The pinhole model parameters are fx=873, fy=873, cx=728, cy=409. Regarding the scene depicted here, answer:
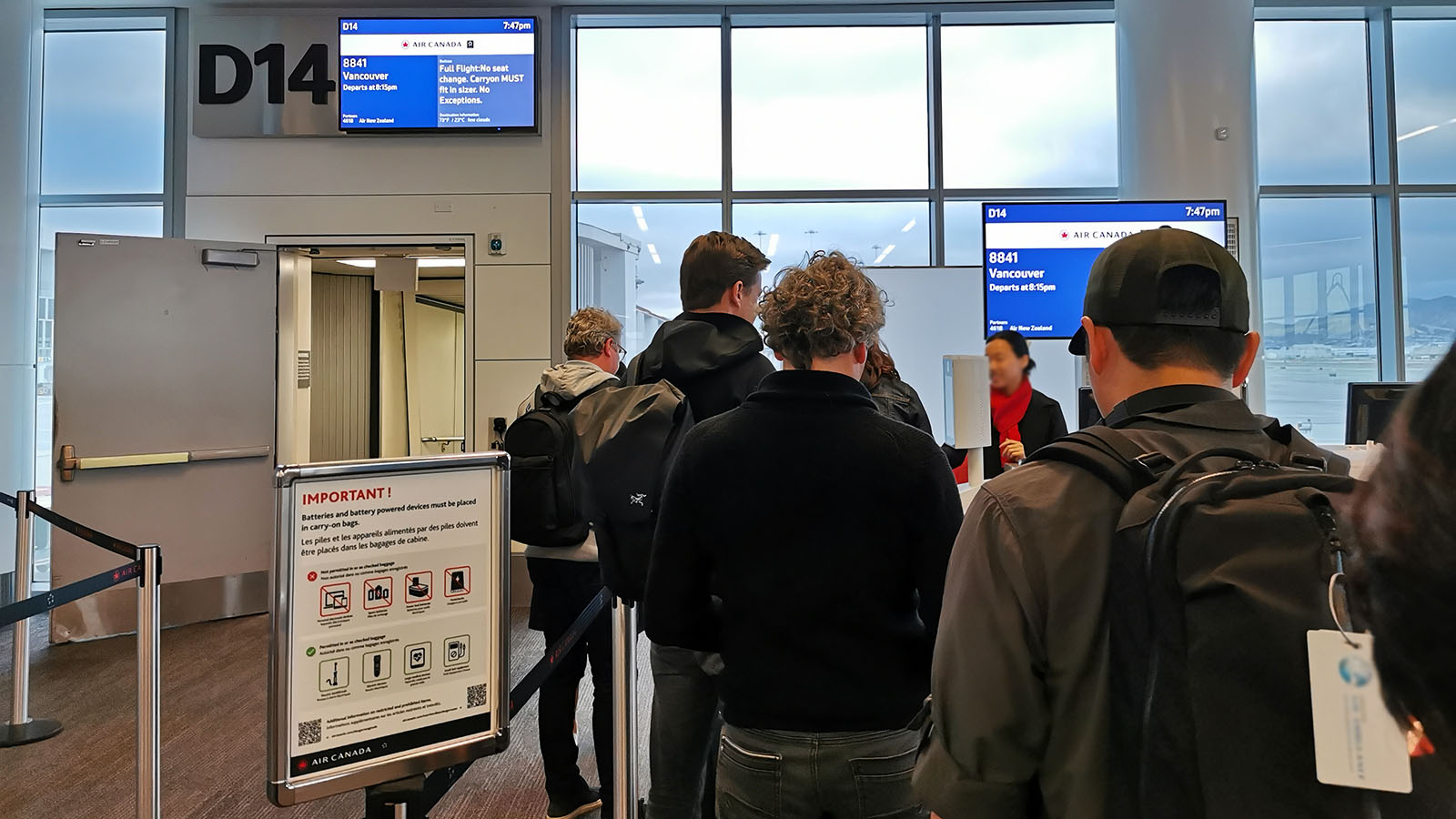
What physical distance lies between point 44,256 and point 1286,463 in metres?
7.30

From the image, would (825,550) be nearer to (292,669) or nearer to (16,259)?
(292,669)

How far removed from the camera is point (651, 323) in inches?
242

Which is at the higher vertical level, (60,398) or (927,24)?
(927,24)

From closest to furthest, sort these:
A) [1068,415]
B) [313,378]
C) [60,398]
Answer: [60,398] → [1068,415] → [313,378]

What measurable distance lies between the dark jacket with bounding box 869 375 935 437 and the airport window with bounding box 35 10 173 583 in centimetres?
559

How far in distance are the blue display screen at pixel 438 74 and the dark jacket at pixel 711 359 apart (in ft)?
13.4

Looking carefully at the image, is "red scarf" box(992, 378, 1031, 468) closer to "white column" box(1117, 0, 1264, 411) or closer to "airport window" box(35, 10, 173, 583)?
"white column" box(1117, 0, 1264, 411)

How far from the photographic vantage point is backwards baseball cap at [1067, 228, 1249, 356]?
0.98 meters

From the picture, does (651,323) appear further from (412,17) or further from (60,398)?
(60,398)

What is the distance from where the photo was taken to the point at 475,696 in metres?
1.52

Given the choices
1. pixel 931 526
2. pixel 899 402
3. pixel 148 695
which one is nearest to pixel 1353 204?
pixel 899 402

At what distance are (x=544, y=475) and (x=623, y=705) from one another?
688mm

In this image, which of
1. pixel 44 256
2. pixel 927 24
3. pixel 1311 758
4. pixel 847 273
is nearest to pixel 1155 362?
pixel 1311 758

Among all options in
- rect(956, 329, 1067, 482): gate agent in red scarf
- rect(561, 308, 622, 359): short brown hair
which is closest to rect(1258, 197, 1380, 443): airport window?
rect(956, 329, 1067, 482): gate agent in red scarf
